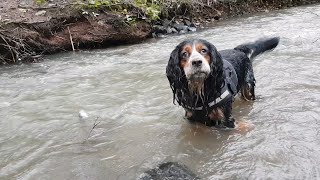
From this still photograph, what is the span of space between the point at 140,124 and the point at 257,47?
2.44 m

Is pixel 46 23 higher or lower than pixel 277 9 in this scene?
higher

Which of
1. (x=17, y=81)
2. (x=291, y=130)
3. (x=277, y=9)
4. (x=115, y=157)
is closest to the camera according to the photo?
(x=115, y=157)

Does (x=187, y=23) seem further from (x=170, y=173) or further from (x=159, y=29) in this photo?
(x=170, y=173)

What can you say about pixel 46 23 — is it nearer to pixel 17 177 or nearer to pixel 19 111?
pixel 19 111

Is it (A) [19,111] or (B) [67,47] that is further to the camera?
(B) [67,47]

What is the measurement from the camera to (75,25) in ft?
34.7

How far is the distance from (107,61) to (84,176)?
5.37m

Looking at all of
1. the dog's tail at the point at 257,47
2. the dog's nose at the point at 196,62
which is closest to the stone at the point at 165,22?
the dog's tail at the point at 257,47

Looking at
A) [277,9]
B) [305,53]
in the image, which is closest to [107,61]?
[305,53]

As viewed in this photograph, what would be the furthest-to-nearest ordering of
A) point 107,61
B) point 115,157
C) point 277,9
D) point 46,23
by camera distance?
point 277,9 → point 46,23 → point 107,61 → point 115,157

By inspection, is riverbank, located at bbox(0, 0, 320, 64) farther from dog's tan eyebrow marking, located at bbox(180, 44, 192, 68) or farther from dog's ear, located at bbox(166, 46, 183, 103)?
dog's tan eyebrow marking, located at bbox(180, 44, 192, 68)

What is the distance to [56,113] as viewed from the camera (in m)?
5.90

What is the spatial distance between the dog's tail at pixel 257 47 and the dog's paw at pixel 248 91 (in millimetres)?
519

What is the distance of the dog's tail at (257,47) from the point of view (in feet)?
20.1
